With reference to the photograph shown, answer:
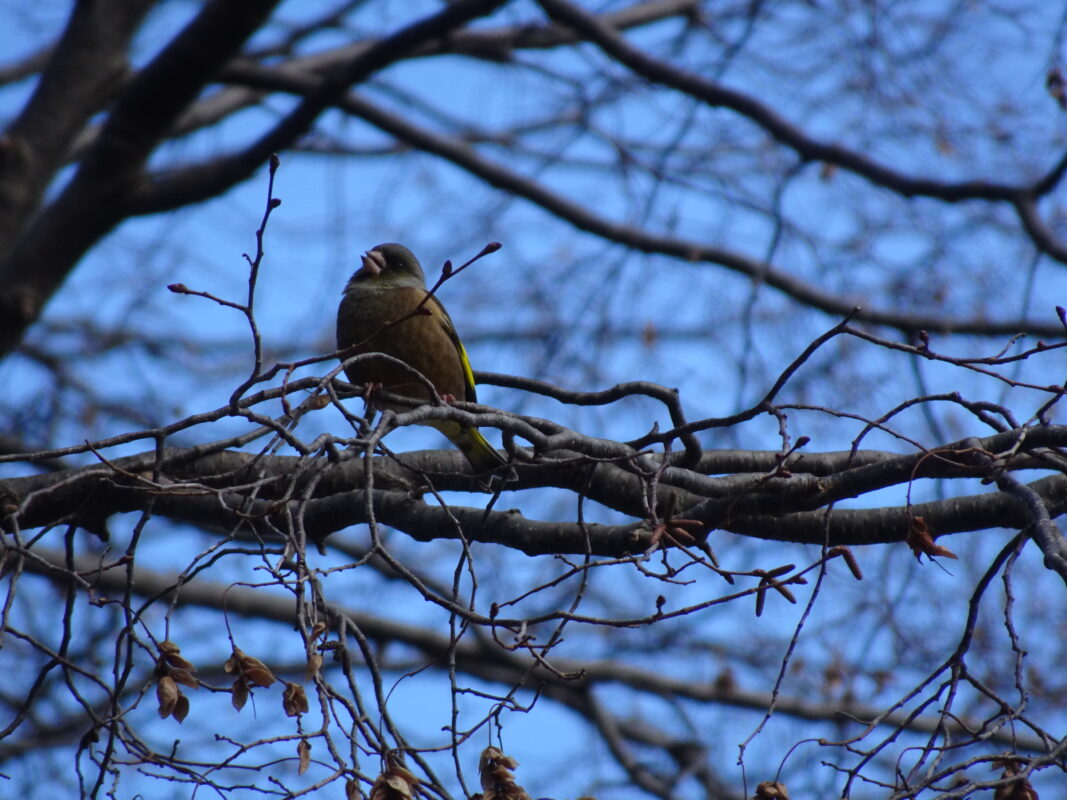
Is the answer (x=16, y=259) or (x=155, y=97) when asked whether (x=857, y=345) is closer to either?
(x=155, y=97)

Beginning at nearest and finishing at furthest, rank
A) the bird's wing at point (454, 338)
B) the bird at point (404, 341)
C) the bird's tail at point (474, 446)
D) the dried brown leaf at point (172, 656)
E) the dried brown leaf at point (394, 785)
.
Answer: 1. the dried brown leaf at point (394, 785)
2. the dried brown leaf at point (172, 656)
3. the bird's tail at point (474, 446)
4. the bird at point (404, 341)
5. the bird's wing at point (454, 338)

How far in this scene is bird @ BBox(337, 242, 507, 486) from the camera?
4617mm

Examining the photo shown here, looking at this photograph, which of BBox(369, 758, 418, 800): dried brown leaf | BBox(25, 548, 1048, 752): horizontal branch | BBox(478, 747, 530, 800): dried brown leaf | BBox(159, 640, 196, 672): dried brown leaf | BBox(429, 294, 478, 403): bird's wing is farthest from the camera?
BBox(25, 548, 1048, 752): horizontal branch

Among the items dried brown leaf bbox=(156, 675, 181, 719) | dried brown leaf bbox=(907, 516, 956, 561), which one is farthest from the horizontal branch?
dried brown leaf bbox=(156, 675, 181, 719)

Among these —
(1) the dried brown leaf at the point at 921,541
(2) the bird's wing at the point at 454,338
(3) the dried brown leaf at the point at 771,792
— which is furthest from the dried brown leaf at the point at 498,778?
(2) the bird's wing at the point at 454,338

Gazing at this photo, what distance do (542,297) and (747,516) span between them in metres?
4.13

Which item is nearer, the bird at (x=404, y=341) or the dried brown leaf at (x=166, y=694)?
the dried brown leaf at (x=166, y=694)

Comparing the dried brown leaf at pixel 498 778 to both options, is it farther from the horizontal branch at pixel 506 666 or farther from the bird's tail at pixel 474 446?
the horizontal branch at pixel 506 666

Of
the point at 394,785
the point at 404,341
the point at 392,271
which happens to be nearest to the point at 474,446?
the point at 404,341

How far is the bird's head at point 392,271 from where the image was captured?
5.04m

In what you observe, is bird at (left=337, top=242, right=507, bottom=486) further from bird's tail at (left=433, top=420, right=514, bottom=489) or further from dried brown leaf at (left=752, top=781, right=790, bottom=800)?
dried brown leaf at (left=752, top=781, right=790, bottom=800)

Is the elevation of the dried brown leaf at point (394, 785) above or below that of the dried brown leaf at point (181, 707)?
below

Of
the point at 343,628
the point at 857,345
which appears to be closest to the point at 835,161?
the point at 857,345

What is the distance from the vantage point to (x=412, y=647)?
7.81 metres
